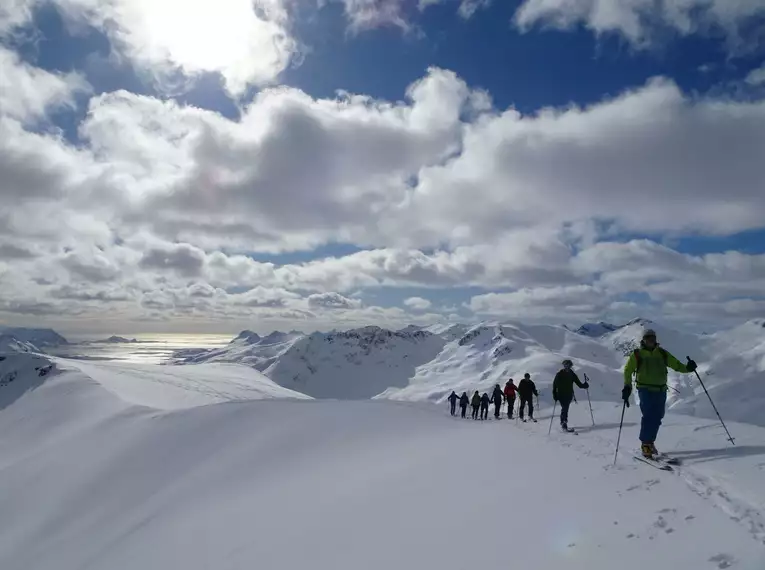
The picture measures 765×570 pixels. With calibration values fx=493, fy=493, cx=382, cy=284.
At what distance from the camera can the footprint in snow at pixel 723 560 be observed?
523cm

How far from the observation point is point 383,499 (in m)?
10.8

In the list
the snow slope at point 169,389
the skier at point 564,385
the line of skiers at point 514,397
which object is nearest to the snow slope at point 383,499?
the skier at point 564,385

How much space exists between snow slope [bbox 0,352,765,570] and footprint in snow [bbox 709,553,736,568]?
2cm

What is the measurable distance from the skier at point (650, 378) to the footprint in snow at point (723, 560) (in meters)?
4.85

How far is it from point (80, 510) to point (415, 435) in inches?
702

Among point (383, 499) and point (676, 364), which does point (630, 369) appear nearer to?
point (676, 364)

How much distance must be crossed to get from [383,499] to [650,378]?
20.7 ft

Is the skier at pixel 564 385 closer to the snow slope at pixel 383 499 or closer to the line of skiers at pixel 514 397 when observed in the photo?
the snow slope at pixel 383 499

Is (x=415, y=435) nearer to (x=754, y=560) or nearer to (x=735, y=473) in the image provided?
(x=735, y=473)

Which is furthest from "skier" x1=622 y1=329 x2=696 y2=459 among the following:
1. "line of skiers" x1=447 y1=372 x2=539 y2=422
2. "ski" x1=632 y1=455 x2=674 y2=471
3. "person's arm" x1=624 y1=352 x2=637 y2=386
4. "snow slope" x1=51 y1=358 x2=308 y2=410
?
A: "snow slope" x1=51 y1=358 x2=308 y2=410

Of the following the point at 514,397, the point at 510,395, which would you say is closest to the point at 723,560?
the point at 510,395

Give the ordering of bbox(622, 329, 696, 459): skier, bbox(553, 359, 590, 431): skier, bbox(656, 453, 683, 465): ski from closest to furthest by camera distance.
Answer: bbox(656, 453, 683, 465): ski → bbox(622, 329, 696, 459): skier → bbox(553, 359, 590, 431): skier

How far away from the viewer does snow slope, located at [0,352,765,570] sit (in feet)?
22.0

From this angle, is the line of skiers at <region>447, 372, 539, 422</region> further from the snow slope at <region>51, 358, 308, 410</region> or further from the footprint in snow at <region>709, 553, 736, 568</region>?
the snow slope at <region>51, 358, 308, 410</region>
